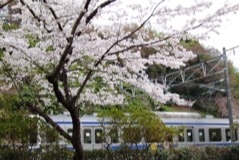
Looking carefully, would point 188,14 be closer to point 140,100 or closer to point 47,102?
point 47,102

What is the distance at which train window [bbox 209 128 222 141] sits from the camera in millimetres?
16547

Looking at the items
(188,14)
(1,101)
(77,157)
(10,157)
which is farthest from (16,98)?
(188,14)

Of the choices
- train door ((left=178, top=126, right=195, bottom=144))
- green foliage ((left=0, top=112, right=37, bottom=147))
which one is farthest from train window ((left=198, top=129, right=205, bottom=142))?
green foliage ((left=0, top=112, right=37, bottom=147))

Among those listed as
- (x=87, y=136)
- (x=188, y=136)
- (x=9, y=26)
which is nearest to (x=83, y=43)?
(x=9, y=26)

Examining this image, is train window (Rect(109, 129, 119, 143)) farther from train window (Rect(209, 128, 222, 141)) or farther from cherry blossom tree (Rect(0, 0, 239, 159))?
train window (Rect(209, 128, 222, 141))

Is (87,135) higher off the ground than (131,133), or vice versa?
(131,133)

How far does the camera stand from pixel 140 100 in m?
8.81

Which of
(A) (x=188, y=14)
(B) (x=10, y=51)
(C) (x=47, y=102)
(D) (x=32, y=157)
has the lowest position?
(D) (x=32, y=157)

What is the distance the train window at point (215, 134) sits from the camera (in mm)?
16547

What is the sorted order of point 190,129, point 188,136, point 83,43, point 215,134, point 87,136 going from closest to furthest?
1. point 83,43
2. point 87,136
3. point 188,136
4. point 190,129
5. point 215,134

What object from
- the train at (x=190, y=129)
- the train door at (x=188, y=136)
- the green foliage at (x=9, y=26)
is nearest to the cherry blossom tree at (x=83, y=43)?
the green foliage at (x=9, y=26)

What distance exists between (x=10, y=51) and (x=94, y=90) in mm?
1843

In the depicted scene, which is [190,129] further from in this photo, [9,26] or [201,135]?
[9,26]

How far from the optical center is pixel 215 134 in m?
16.7
